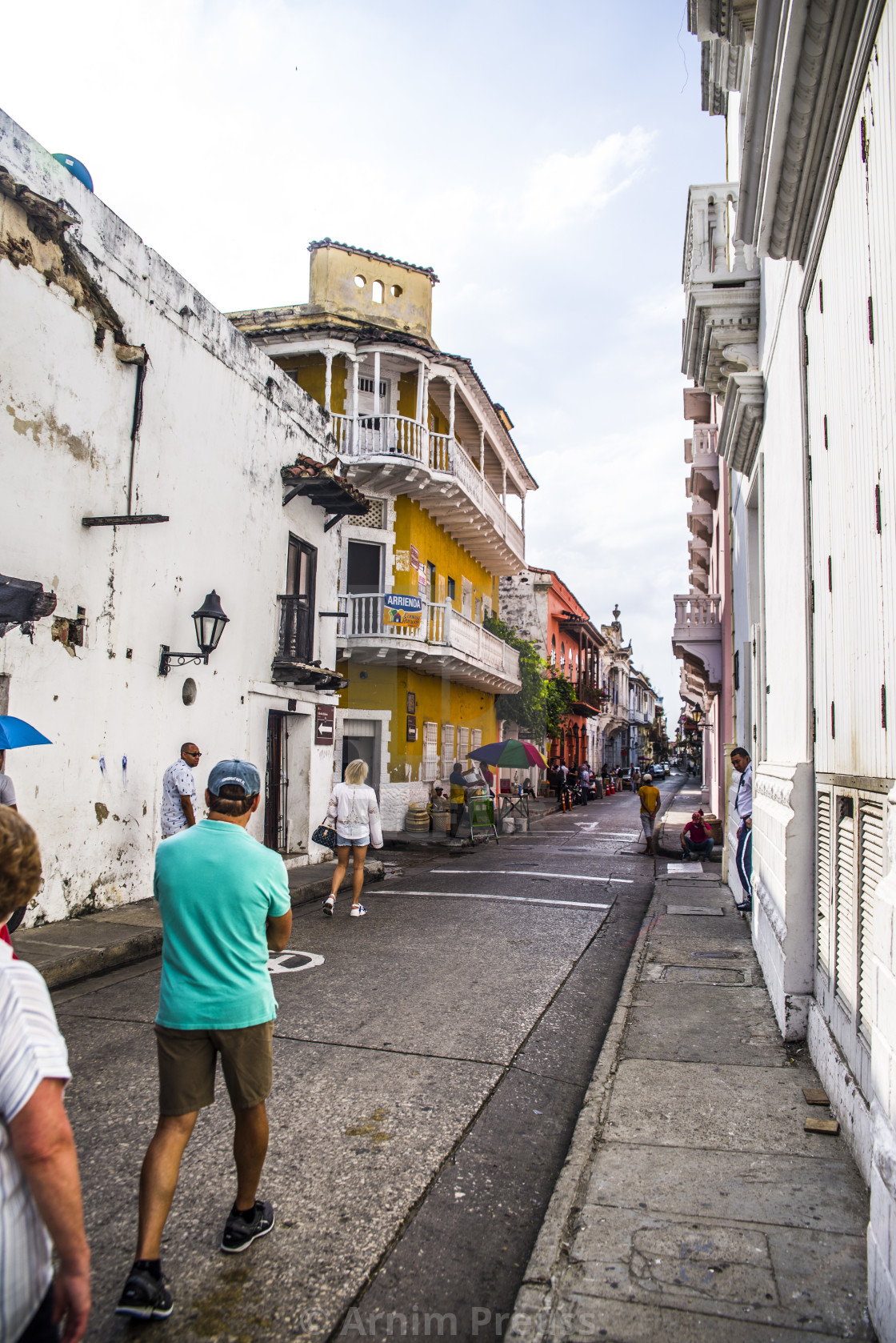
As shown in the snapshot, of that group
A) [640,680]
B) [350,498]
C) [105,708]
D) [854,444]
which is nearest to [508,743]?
[350,498]

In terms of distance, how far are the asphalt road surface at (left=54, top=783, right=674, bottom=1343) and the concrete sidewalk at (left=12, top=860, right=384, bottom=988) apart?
20 cm

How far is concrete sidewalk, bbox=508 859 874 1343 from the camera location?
2568 millimetres

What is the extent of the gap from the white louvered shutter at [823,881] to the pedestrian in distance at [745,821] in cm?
353

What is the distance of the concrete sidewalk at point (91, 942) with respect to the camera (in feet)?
21.6

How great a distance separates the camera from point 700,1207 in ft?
10.5

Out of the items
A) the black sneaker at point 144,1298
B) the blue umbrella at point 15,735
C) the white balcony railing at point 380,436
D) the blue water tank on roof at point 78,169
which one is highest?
the white balcony railing at point 380,436

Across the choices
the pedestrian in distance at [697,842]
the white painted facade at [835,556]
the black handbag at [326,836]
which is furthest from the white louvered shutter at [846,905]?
the pedestrian in distance at [697,842]

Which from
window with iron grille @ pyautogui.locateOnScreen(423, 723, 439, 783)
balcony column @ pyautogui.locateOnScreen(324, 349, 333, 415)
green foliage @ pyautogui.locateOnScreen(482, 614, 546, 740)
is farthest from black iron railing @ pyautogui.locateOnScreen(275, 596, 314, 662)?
green foliage @ pyautogui.locateOnScreen(482, 614, 546, 740)

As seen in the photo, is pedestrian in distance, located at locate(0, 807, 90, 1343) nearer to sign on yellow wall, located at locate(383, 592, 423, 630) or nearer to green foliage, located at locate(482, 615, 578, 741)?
sign on yellow wall, located at locate(383, 592, 423, 630)

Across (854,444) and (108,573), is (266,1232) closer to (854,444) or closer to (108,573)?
(854,444)

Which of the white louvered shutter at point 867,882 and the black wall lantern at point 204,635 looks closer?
the white louvered shutter at point 867,882

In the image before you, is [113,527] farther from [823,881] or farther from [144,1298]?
[144,1298]

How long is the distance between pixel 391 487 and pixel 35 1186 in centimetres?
1935

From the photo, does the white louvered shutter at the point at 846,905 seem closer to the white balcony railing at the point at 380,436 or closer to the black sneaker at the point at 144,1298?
the black sneaker at the point at 144,1298
